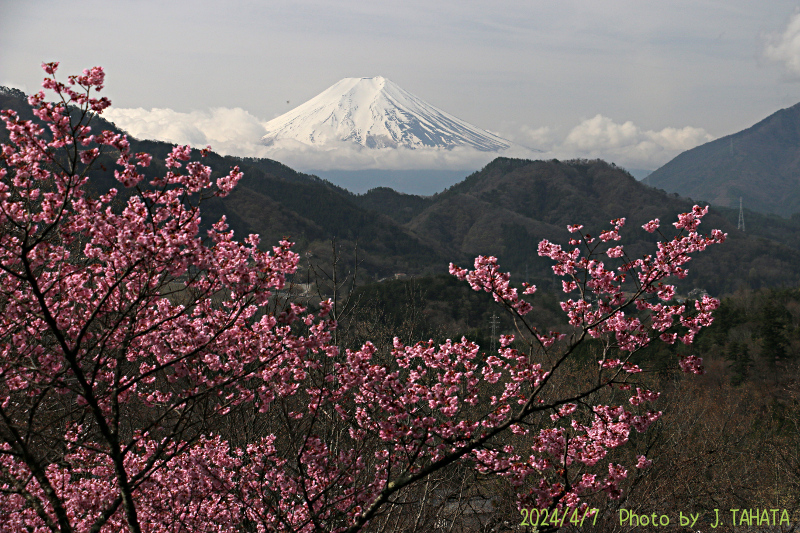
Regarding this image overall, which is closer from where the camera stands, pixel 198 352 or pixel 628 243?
pixel 198 352

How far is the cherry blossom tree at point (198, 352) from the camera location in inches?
169

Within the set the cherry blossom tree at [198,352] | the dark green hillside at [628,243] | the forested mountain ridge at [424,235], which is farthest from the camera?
the dark green hillside at [628,243]

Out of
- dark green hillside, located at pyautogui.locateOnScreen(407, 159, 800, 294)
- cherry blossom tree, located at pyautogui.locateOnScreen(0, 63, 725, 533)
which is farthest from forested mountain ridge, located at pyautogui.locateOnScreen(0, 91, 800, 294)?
cherry blossom tree, located at pyautogui.locateOnScreen(0, 63, 725, 533)

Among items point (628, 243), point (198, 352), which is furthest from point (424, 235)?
point (198, 352)

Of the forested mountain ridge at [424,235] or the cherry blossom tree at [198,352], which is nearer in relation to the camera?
the cherry blossom tree at [198,352]

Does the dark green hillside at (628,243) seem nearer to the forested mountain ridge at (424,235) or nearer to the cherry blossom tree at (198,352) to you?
the forested mountain ridge at (424,235)

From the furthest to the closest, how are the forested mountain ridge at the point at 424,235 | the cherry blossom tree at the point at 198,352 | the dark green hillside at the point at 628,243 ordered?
the dark green hillside at the point at 628,243
the forested mountain ridge at the point at 424,235
the cherry blossom tree at the point at 198,352

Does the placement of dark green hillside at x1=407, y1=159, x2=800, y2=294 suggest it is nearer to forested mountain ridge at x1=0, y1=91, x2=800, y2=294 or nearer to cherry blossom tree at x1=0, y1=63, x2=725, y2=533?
forested mountain ridge at x1=0, y1=91, x2=800, y2=294

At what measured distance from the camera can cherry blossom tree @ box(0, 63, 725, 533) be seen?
4297 millimetres

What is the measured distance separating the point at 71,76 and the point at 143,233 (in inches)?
57.3

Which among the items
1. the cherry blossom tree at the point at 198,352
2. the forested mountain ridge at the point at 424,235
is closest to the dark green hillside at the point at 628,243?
the forested mountain ridge at the point at 424,235

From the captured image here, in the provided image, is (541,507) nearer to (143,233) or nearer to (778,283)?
(143,233)

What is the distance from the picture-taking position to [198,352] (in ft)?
15.6

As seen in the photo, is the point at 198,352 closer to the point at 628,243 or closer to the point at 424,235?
the point at 424,235
